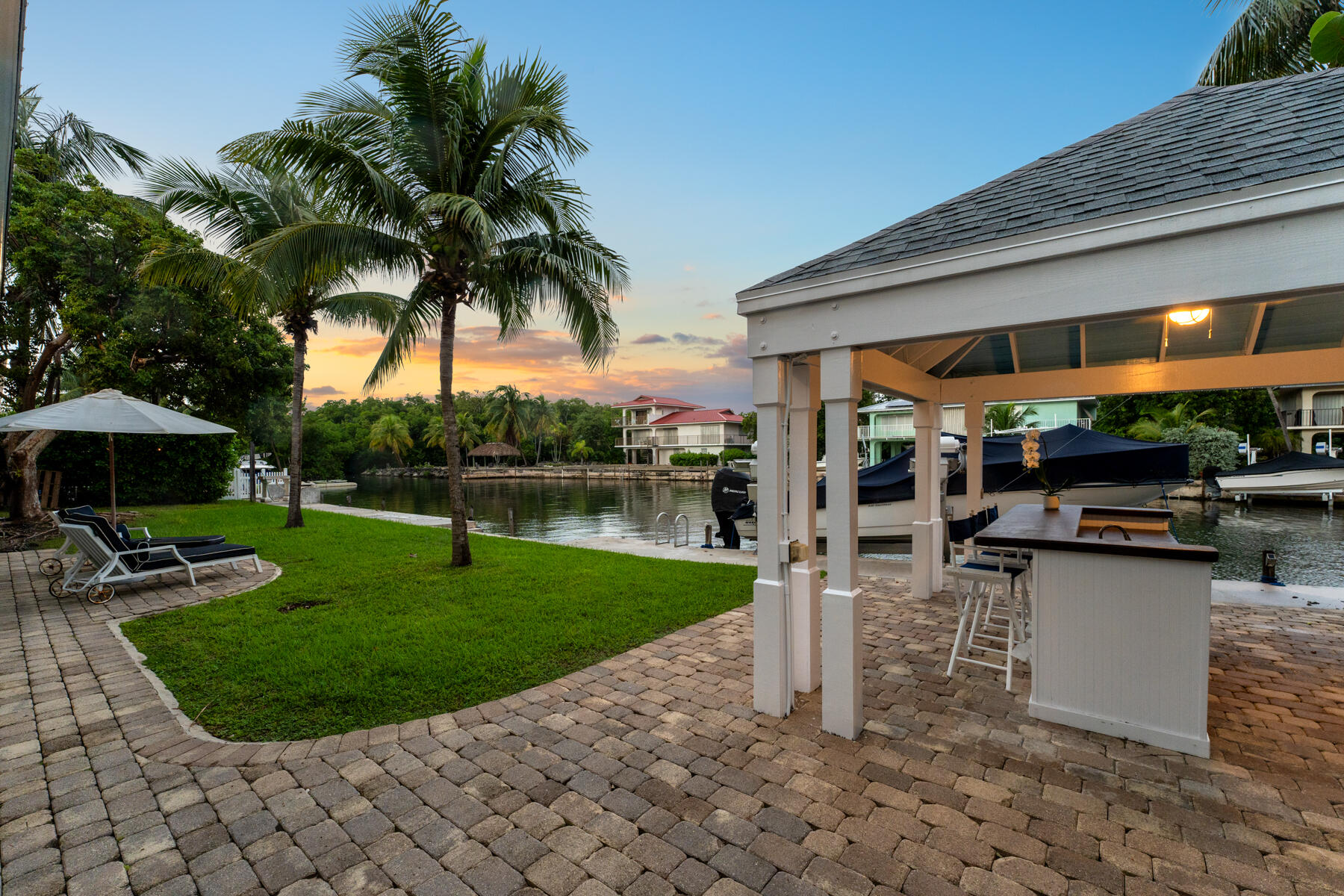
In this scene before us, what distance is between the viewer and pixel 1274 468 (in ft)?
43.9

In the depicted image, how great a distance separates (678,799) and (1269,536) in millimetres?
20035

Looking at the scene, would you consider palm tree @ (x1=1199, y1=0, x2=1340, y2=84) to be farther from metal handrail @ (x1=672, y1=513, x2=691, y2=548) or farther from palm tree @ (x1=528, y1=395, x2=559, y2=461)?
palm tree @ (x1=528, y1=395, x2=559, y2=461)

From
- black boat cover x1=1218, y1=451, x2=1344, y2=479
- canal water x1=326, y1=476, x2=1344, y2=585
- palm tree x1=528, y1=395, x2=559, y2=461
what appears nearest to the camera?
black boat cover x1=1218, y1=451, x2=1344, y2=479

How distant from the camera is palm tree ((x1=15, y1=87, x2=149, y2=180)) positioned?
1461 centimetres

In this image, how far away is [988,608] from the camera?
213 inches

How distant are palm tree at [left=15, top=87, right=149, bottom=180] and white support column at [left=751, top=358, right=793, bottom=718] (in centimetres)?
1832

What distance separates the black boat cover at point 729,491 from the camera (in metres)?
14.4

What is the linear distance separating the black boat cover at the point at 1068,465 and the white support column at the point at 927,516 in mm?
2391

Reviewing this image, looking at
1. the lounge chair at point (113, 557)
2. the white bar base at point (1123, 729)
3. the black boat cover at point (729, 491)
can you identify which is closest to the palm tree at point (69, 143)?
the lounge chair at point (113, 557)

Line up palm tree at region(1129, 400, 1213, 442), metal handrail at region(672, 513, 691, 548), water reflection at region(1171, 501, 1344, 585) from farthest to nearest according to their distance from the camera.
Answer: palm tree at region(1129, 400, 1213, 442)
metal handrail at region(672, 513, 691, 548)
water reflection at region(1171, 501, 1344, 585)

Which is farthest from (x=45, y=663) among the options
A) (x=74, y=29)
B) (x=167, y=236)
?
(x=167, y=236)

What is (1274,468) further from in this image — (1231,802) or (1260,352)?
(1231,802)

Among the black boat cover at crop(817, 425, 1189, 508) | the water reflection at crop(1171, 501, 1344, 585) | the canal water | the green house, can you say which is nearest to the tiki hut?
the canal water

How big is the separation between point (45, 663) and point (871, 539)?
11592 mm
